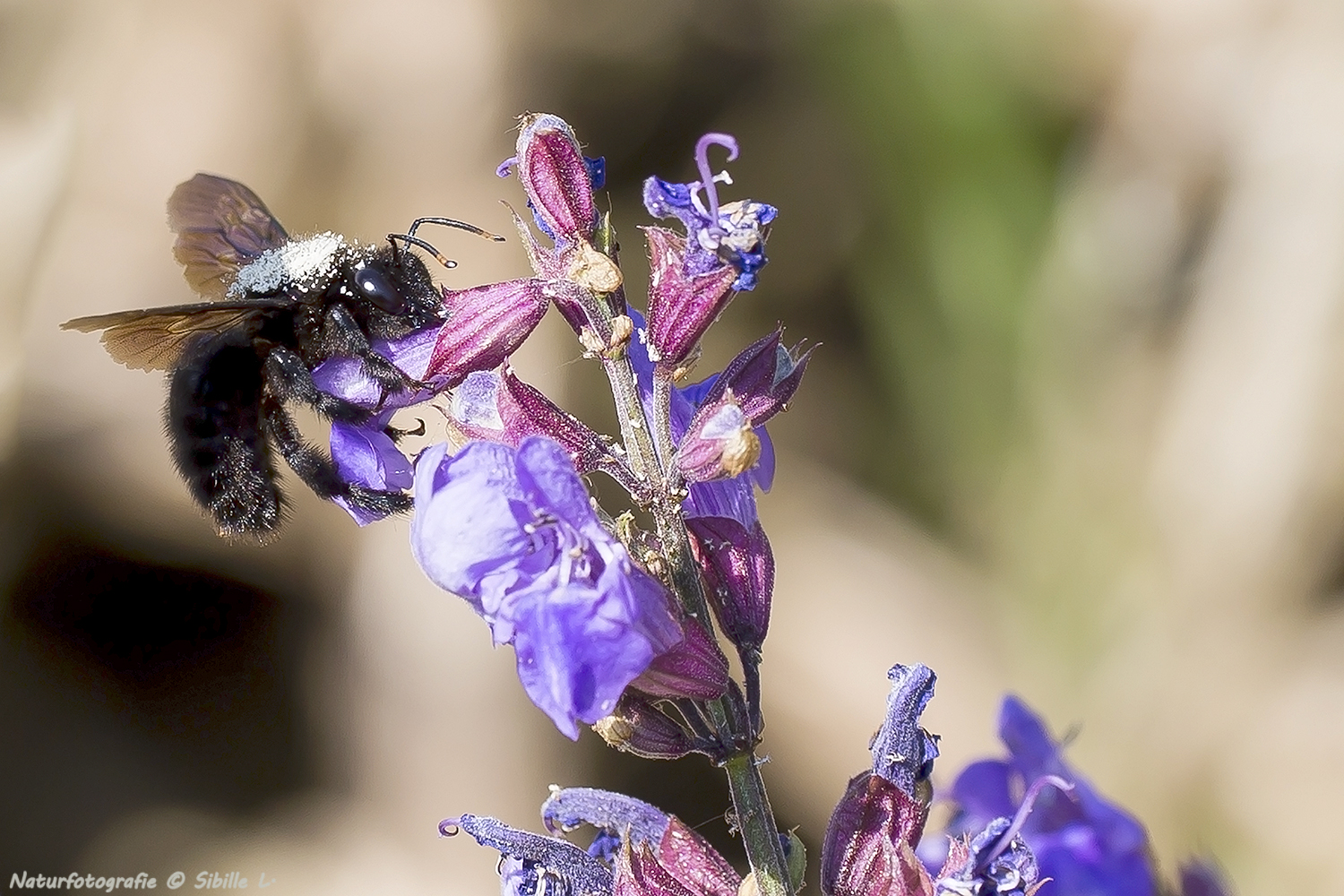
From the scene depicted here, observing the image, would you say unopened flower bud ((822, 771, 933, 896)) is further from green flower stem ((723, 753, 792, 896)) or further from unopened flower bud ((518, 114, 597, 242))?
unopened flower bud ((518, 114, 597, 242))

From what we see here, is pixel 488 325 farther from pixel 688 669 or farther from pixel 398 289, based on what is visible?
pixel 688 669

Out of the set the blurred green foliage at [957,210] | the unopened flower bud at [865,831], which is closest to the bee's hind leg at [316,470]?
the unopened flower bud at [865,831]

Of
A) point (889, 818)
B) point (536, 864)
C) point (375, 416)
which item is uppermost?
point (375, 416)

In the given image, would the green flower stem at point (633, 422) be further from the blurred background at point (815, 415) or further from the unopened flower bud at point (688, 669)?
the blurred background at point (815, 415)

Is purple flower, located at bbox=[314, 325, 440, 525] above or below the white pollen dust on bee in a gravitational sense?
below

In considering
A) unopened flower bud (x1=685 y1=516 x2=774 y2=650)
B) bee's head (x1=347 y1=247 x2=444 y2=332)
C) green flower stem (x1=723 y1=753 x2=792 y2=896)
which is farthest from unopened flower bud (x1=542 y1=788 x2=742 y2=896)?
bee's head (x1=347 y1=247 x2=444 y2=332)

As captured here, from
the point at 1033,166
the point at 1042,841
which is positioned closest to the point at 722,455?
the point at 1042,841

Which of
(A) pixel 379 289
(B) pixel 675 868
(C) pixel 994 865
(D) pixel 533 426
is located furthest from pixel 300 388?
(C) pixel 994 865
